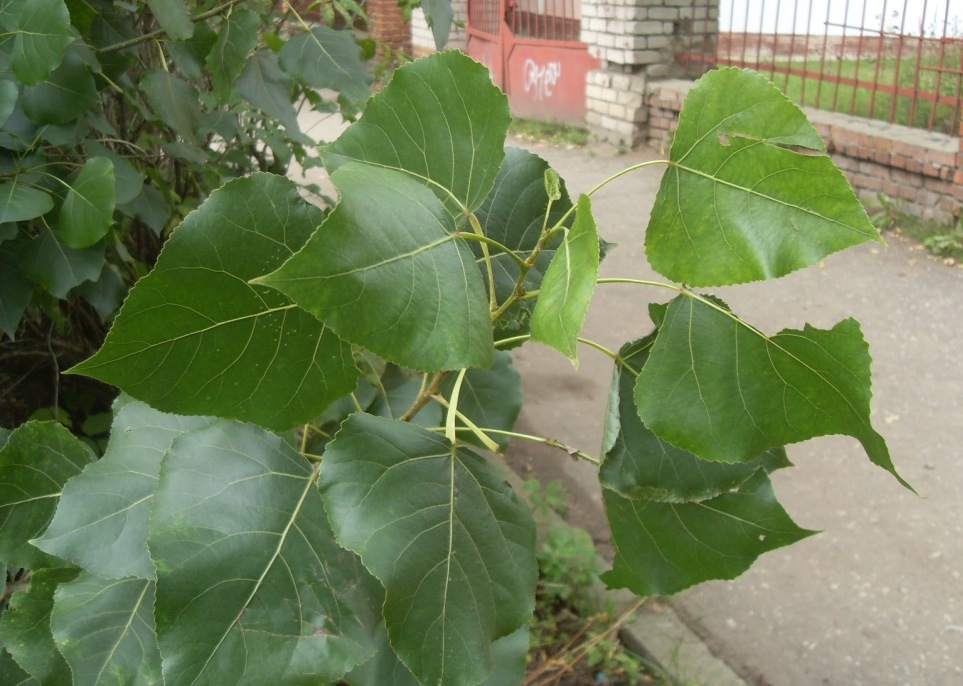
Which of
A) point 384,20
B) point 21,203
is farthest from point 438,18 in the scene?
point 384,20

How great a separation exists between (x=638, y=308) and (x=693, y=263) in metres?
4.20

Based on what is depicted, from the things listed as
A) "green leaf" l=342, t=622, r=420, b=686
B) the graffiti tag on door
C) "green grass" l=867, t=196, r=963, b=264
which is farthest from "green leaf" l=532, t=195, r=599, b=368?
the graffiti tag on door

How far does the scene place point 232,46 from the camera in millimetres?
1643

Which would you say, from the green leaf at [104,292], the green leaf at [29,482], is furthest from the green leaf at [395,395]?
the green leaf at [104,292]

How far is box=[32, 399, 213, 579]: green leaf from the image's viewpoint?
95cm

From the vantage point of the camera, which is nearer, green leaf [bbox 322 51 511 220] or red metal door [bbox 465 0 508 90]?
green leaf [bbox 322 51 511 220]

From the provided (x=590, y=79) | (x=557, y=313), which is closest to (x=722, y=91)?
(x=557, y=313)

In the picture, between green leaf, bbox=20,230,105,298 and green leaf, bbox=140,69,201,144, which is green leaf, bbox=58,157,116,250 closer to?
green leaf, bbox=20,230,105,298

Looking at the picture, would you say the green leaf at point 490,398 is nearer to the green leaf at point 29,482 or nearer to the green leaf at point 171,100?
the green leaf at point 29,482

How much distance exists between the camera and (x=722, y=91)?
0.80 meters

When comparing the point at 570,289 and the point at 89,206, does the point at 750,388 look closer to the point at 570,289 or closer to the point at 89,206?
the point at 570,289

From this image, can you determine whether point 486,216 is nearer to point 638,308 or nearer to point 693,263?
point 693,263

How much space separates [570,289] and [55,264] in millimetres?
1167

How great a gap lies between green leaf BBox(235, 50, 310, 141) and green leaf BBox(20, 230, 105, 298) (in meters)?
0.46
